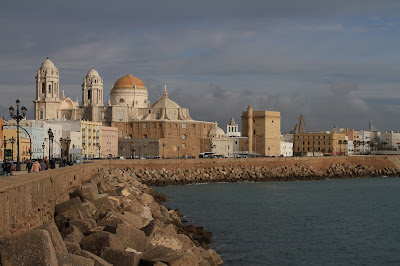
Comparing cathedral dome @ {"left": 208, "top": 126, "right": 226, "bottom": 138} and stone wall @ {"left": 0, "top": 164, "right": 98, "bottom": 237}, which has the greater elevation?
cathedral dome @ {"left": 208, "top": 126, "right": 226, "bottom": 138}

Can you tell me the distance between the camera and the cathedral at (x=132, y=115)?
7206 centimetres

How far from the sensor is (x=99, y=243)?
30.7ft

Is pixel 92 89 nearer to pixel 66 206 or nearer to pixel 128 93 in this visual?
pixel 128 93

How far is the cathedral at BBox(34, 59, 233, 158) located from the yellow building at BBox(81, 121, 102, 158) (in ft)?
15.1

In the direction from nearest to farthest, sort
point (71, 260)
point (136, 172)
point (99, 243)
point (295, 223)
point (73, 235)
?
point (71, 260) → point (99, 243) → point (73, 235) → point (295, 223) → point (136, 172)

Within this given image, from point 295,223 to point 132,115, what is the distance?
185ft

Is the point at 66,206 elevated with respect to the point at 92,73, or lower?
lower

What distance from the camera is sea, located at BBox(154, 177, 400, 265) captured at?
57.8 feet

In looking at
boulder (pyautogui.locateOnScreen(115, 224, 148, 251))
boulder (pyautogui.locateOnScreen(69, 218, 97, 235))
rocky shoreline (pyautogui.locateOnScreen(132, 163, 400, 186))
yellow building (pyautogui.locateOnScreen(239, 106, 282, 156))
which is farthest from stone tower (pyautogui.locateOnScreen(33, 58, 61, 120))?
boulder (pyautogui.locateOnScreen(115, 224, 148, 251))

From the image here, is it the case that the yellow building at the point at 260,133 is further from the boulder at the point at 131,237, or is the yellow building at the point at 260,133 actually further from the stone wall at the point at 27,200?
the boulder at the point at 131,237

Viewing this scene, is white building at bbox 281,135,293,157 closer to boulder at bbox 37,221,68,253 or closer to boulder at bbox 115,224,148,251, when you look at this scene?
boulder at bbox 115,224,148,251

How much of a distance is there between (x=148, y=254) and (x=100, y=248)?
2.53ft

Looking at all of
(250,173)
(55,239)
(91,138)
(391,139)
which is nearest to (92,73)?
(91,138)

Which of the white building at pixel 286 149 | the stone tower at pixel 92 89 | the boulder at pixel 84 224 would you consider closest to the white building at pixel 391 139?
the white building at pixel 286 149
